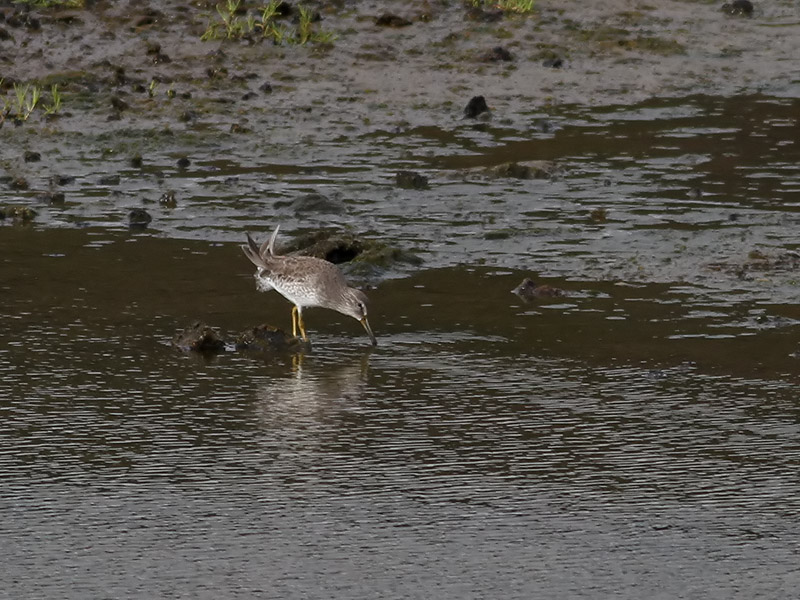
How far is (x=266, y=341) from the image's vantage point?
996 centimetres

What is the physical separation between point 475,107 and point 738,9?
18.3 ft

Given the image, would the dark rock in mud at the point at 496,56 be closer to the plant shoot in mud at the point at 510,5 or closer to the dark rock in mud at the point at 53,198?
the plant shoot in mud at the point at 510,5

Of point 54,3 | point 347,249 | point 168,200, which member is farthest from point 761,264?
point 54,3

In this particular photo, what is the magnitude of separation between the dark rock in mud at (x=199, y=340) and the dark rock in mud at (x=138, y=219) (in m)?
3.56

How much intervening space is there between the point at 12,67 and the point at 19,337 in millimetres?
8853

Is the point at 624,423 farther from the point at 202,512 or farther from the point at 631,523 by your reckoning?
the point at 202,512

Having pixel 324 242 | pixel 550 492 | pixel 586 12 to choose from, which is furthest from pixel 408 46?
pixel 550 492

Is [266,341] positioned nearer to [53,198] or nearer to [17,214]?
[17,214]

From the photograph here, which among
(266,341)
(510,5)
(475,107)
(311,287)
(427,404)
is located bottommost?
(427,404)

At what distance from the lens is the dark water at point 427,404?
668 centimetres

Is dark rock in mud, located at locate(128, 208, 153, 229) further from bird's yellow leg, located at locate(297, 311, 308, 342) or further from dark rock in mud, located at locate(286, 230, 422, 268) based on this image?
bird's yellow leg, located at locate(297, 311, 308, 342)

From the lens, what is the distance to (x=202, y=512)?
719 centimetres

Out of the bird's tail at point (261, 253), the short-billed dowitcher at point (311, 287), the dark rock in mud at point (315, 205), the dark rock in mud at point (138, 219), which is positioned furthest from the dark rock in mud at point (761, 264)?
the dark rock in mud at point (138, 219)

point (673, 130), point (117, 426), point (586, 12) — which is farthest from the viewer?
point (586, 12)
